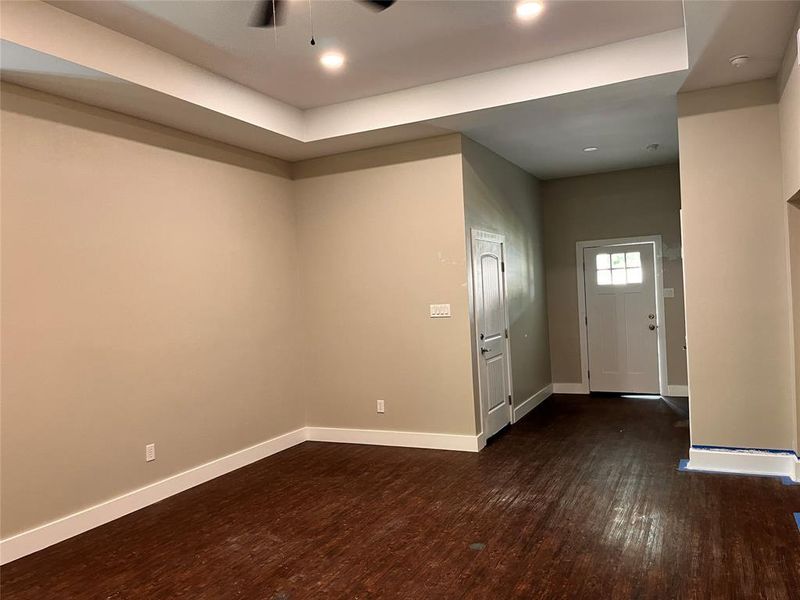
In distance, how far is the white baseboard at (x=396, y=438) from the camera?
16.9 ft

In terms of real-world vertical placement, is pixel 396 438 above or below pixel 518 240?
below

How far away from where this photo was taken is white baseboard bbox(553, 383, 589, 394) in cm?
760

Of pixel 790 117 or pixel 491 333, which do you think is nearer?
pixel 790 117

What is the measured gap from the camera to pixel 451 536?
3.34 meters

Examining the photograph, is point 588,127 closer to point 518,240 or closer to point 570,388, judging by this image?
point 518,240

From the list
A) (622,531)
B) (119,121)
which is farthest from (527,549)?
(119,121)

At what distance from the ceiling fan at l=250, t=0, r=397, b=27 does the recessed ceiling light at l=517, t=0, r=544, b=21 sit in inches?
31.7

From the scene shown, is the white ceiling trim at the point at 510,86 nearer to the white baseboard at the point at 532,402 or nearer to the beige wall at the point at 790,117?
the beige wall at the point at 790,117

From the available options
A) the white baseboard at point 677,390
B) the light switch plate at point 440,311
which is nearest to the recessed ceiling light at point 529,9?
the light switch plate at point 440,311

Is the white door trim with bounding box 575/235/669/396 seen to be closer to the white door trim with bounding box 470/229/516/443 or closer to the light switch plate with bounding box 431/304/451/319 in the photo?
the white door trim with bounding box 470/229/516/443

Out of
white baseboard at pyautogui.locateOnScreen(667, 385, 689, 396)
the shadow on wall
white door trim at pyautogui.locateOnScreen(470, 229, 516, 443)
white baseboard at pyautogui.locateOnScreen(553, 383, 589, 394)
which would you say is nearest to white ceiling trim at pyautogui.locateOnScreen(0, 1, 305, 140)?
the shadow on wall

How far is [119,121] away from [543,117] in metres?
3.18

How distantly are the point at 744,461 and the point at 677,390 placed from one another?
3.06 metres

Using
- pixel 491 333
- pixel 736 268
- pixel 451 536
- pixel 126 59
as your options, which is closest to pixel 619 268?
pixel 491 333
